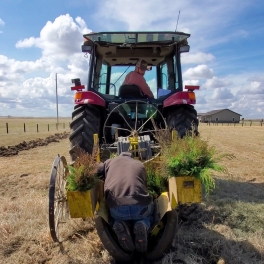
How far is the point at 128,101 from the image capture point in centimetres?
508

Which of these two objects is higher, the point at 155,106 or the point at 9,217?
the point at 155,106

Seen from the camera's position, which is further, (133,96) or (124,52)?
(124,52)

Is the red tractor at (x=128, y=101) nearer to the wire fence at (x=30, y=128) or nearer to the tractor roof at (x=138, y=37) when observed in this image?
the tractor roof at (x=138, y=37)

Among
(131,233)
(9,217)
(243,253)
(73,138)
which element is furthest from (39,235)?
(243,253)

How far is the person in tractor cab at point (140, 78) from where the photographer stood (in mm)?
5652

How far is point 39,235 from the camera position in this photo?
12.4ft

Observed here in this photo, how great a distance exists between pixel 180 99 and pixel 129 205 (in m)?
2.50

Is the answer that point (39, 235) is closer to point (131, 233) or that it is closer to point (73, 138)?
point (131, 233)

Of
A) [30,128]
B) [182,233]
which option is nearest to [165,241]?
[182,233]

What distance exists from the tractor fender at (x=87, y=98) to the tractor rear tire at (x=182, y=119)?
1.15m

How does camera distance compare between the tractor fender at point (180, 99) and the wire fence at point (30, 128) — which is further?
the wire fence at point (30, 128)

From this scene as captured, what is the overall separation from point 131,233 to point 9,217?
80.0 inches

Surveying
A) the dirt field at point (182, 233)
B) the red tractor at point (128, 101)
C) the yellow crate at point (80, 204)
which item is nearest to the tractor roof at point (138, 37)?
the red tractor at point (128, 101)

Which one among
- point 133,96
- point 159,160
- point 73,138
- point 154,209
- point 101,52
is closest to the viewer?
point 154,209
